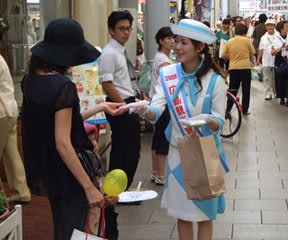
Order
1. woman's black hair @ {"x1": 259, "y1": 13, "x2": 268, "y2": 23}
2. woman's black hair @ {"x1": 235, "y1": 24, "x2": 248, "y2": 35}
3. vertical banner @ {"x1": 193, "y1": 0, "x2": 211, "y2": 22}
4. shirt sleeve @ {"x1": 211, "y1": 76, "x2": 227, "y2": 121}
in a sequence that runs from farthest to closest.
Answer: vertical banner @ {"x1": 193, "y1": 0, "x2": 211, "y2": 22}, woman's black hair @ {"x1": 259, "y1": 13, "x2": 268, "y2": 23}, woman's black hair @ {"x1": 235, "y1": 24, "x2": 248, "y2": 35}, shirt sleeve @ {"x1": 211, "y1": 76, "x2": 227, "y2": 121}

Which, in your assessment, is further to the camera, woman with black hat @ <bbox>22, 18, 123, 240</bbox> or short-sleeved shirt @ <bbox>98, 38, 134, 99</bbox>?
short-sleeved shirt @ <bbox>98, 38, 134, 99</bbox>

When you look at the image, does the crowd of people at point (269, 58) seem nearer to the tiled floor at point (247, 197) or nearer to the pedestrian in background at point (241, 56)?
the pedestrian in background at point (241, 56)

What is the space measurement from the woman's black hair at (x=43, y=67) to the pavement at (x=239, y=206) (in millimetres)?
2772

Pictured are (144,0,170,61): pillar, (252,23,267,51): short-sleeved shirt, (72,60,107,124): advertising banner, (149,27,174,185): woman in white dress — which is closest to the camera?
(72,60,107,124): advertising banner

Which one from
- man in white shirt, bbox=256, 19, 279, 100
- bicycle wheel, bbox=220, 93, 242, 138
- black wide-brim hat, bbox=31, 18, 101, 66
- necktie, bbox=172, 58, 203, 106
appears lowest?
bicycle wheel, bbox=220, 93, 242, 138

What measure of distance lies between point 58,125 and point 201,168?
3.51ft

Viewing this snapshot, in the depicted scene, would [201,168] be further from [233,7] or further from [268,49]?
[233,7]

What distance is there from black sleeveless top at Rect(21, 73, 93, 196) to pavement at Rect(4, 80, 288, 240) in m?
2.50

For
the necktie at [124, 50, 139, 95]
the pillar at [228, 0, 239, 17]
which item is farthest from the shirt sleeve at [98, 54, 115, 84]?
the pillar at [228, 0, 239, 17]

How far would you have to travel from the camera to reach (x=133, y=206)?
23.6 ft

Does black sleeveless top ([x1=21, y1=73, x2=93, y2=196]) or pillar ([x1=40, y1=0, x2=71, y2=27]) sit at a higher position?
pillar ([x1=40, y1=0, x2=71, y2=27])

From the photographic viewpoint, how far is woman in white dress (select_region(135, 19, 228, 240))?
4.39 metres

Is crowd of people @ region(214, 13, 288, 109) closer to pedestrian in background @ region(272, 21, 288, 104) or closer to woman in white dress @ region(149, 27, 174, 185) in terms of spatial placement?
pedestrian in background @ region(272, 21, 288, 104)

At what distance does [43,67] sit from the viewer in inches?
141
